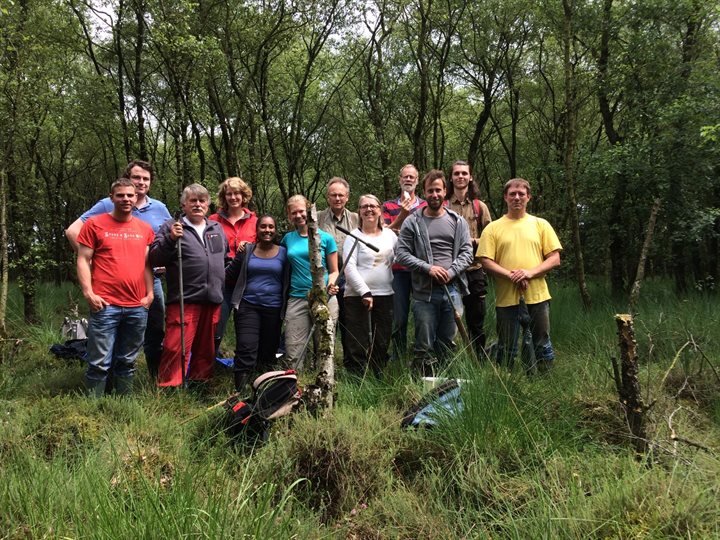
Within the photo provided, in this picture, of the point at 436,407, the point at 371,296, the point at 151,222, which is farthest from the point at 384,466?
the point at 151,222

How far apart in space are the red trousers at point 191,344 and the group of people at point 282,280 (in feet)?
0.03

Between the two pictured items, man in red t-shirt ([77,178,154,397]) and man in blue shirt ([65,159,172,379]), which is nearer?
man in red t-shirt ([77,178,154,397])

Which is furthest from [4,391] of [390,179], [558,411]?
[390,179]

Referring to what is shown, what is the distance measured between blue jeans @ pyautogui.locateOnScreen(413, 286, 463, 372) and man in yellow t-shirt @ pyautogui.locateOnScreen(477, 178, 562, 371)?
1.54 ft

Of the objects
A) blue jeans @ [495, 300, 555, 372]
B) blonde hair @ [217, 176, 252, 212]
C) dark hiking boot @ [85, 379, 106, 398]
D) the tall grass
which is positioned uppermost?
blonde hair @ [217, 176, 252, 212]

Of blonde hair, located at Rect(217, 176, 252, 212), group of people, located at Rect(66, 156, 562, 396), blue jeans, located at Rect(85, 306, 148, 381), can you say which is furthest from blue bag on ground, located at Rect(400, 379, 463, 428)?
blonde hair, located at Rect(217, 176, 252, 212)

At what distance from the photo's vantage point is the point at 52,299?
1041 centimetres

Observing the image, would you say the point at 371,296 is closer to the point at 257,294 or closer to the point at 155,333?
the point at 257,294

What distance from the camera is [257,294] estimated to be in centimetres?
451

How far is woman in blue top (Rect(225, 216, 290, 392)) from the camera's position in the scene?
4.42 m

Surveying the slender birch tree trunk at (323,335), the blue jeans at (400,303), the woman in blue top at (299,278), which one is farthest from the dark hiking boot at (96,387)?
the blue jeans at (400,303)

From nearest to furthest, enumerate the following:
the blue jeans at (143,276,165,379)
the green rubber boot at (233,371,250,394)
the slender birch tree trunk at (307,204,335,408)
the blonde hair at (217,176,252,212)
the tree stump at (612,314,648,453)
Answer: the tree stump at (612,314,648,453) < the slender birch tree trunk at (307,204,335,408) < the green rubber boot at (233,371,250,394) < the blue jeans at (143,276,165,379) < the blonde hair at (217,176,252,212)

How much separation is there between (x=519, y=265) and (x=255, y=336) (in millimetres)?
2693

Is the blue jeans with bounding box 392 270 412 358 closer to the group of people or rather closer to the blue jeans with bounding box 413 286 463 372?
the group of people
